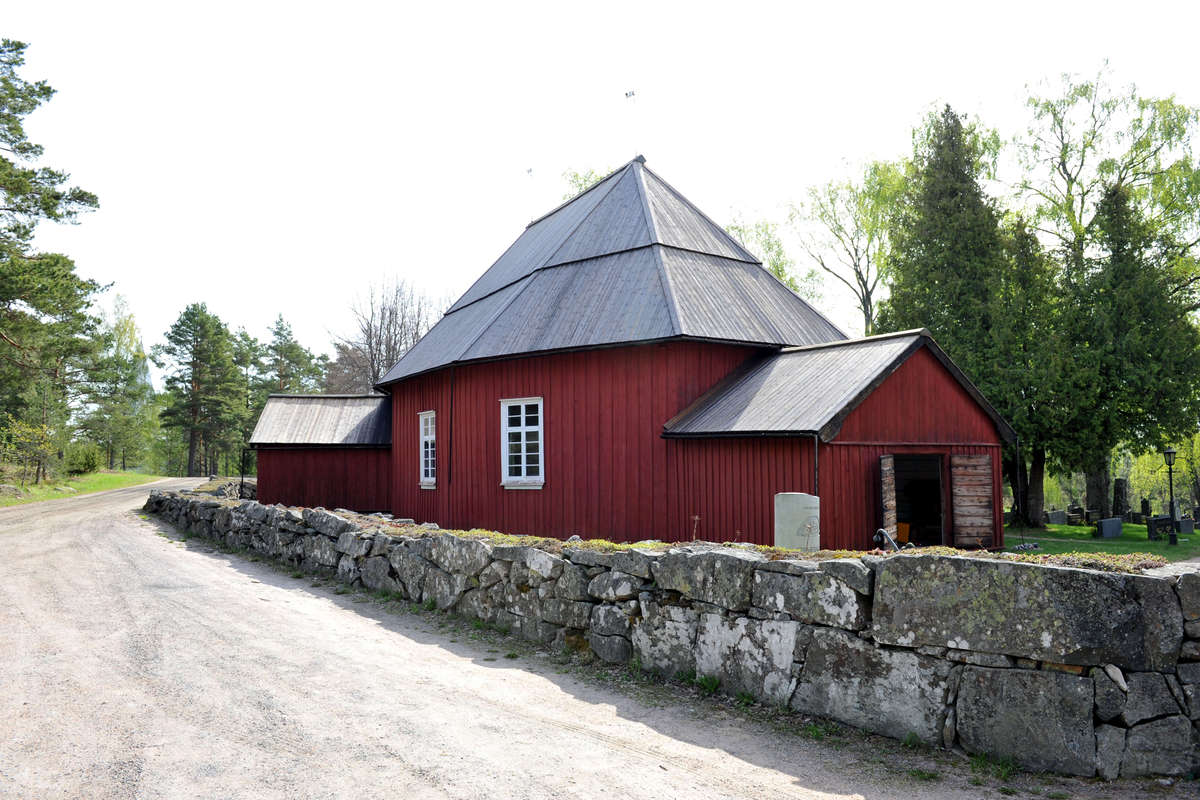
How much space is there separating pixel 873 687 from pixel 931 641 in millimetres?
537

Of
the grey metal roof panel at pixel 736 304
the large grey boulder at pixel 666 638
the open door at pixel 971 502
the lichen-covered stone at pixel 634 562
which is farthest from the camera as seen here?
the grey metal roof panel at pixel 736 304

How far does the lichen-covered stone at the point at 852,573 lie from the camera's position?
16.7 feet

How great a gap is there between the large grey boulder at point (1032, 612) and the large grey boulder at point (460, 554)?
455 centimetres

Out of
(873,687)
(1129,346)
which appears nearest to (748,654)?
(873,687)

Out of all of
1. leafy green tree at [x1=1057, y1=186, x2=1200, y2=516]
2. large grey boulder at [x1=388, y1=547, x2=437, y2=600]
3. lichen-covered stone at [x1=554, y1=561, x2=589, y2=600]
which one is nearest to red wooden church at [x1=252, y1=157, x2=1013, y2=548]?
large grey boulder at [x1=388, y1=547, x2=437, y2=600]

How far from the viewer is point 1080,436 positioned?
2380 centimetres

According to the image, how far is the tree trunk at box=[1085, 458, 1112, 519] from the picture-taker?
26.8m

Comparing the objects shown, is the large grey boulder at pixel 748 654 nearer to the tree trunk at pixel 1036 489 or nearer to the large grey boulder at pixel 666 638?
the large grey boulder at pixel 666 638

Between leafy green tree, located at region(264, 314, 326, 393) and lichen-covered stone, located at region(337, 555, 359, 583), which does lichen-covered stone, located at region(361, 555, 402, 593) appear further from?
leafy green tree, located at region(264, 314, 326, 393)

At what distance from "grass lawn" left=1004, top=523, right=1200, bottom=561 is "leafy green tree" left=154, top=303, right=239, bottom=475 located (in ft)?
160

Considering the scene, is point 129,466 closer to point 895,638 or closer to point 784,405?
point 784,405

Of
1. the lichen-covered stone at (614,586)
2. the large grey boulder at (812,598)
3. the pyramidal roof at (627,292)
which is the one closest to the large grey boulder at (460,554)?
the lichen-covered stone at (614,586)

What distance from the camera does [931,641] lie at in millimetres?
4758

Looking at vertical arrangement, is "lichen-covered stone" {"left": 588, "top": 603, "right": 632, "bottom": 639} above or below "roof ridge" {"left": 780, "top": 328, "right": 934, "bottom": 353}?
below
